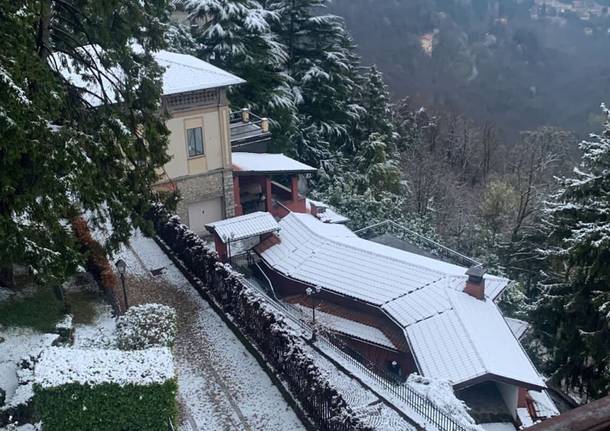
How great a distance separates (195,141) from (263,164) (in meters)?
3.87

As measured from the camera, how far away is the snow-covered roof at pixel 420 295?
17328mm

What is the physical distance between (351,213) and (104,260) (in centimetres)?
1735

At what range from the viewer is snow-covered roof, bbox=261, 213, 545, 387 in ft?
56.9

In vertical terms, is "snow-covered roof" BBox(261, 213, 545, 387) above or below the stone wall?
below

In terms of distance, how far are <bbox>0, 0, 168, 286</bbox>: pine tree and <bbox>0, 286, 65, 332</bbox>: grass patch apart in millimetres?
1016

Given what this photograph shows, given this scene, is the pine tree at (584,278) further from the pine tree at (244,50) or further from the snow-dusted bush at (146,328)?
the pine tree at (244,50)

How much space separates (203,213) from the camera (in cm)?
2553

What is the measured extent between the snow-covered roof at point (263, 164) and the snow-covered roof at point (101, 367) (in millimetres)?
14879

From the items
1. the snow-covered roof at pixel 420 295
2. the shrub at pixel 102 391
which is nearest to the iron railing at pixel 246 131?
the snow-covered roof at pixel 420 295

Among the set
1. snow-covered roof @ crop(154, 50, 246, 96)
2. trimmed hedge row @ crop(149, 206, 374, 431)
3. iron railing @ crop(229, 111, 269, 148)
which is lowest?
trimmed hedge row @ crop(149, 206, 374, 431)

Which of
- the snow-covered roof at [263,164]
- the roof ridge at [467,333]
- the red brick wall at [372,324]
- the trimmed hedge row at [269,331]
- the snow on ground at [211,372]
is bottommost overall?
the red brick wall at [372,324]

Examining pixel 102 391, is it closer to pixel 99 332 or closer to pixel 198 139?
pixel 99 332

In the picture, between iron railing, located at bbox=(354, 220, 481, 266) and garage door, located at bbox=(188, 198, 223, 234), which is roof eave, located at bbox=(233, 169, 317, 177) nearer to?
garage door, located at bbox=(188, 198, 223, 234)

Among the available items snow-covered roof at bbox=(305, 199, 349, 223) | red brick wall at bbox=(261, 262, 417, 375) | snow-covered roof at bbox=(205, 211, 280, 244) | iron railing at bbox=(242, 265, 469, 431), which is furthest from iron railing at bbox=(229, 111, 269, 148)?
iron railing at bbox=(242, 265, 469, 431)
